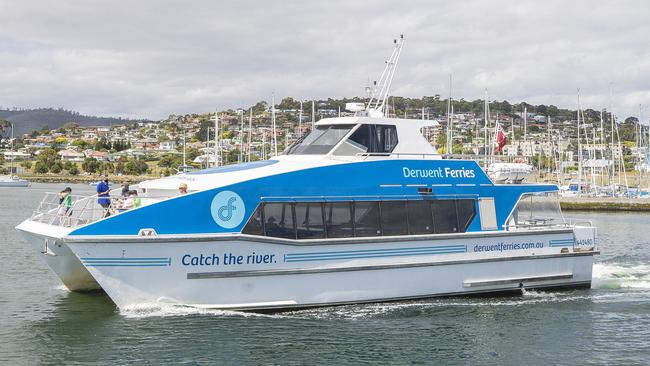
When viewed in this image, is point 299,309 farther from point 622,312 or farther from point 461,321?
point 622,312

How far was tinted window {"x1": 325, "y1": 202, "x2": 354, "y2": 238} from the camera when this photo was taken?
43.7 ft

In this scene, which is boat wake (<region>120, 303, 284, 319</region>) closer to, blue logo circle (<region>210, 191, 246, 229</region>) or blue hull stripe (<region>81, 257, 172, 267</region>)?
blue hull stripe (<region>81, 257, 172, 267</region>)

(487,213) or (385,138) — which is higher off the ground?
(385,138)

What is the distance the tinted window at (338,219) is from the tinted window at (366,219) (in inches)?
5.7

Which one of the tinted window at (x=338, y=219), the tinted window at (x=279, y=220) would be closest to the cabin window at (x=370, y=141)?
the tinted window at (x=338, y=219)

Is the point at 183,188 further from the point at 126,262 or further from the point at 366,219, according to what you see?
the point at 366,219

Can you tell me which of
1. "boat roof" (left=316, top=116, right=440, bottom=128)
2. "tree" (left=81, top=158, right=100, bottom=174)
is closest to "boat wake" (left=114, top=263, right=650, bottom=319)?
"boat roof" (left=316, top=116, right=440, bottom=128)

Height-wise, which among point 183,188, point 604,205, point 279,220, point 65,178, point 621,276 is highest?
point 65,178

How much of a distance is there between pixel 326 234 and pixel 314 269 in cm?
70

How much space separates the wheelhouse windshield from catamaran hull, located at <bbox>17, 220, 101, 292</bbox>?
4.88 m

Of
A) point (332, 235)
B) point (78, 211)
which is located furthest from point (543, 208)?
point (78, 211)

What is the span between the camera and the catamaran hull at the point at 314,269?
469 inches

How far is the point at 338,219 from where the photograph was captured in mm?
13430

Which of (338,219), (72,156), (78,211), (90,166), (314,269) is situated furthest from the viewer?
(72,156)
